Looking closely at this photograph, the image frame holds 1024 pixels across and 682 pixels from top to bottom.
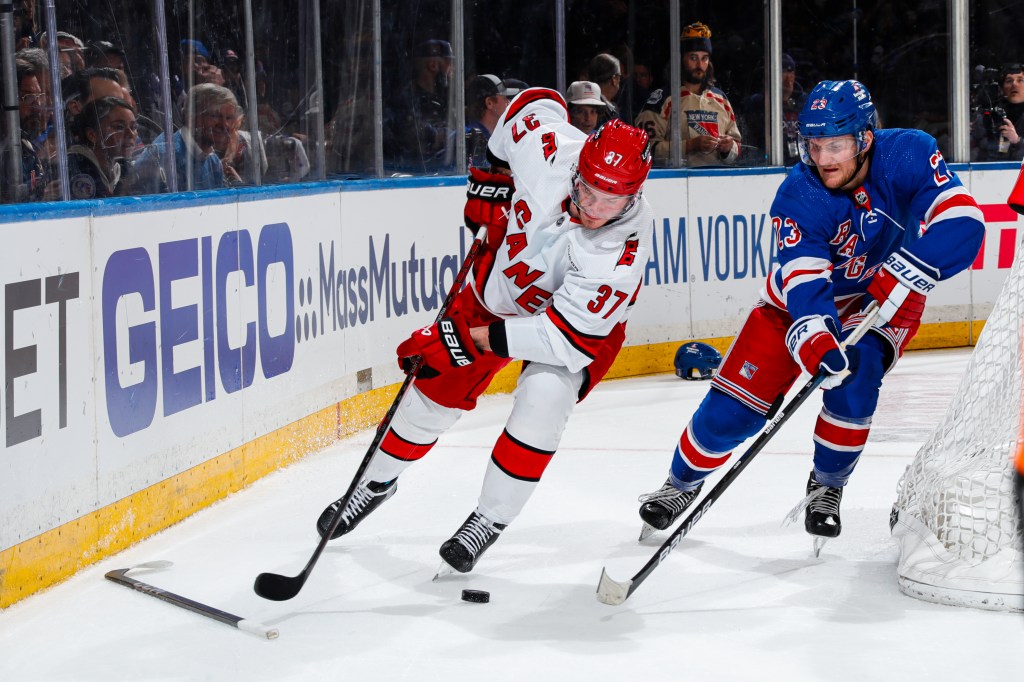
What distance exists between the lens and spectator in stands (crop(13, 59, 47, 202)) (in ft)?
9.30

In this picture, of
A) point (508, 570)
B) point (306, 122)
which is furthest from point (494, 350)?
point (306, 122)

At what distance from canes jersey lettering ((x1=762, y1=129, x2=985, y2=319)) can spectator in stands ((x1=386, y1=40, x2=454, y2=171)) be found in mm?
2411

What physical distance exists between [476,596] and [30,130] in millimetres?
1441

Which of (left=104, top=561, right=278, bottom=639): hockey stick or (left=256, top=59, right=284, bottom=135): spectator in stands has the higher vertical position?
(left=256, top=59, right=284, bottom=135): spectator in stands

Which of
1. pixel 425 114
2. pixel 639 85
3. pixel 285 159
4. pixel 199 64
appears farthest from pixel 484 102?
pixel 199 64

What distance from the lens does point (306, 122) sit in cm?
455

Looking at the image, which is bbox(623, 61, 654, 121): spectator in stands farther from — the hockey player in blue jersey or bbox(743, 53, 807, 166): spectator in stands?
the hockey player in blue jersey

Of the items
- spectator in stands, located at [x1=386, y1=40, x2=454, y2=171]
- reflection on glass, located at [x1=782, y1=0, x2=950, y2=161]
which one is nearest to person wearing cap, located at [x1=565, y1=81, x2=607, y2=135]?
spectator in stands, located at [x1=386, y1=40, x2=454, y2=171]

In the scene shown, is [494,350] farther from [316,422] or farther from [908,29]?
[908,29]

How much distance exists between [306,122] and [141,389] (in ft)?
5.45

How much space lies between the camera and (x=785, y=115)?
6449mm

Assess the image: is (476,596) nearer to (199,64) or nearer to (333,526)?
(333,526)

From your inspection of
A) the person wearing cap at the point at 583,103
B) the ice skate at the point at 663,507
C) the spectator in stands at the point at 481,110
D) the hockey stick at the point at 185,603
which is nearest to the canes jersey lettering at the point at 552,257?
the ice skate at the point at 663,507

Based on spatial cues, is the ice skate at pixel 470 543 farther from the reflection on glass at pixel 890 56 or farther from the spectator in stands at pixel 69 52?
the reflection on glass at pixel 890 56
